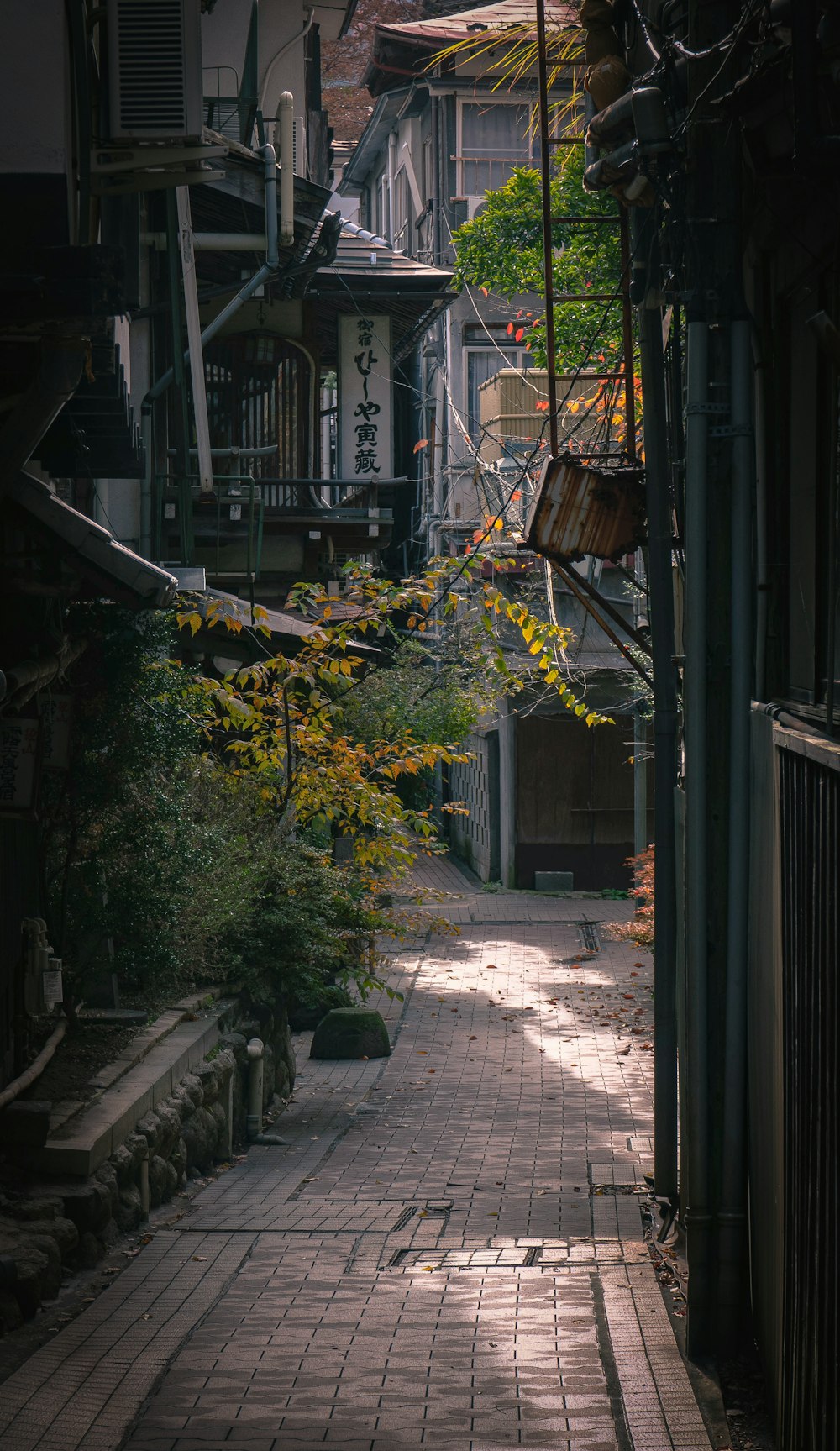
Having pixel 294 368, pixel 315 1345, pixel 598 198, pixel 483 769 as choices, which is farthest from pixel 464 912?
pixel 315 1345

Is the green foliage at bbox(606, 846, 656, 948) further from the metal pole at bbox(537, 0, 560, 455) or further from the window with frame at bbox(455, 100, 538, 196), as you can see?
the window with frame at bbox(455, 100, 538, 196)

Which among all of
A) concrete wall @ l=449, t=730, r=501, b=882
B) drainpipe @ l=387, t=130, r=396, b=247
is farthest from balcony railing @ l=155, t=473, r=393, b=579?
drainpipe @ l=387, t=130, r=396, b=247

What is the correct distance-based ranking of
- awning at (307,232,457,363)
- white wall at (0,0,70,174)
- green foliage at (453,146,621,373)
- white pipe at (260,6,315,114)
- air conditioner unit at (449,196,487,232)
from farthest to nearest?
air conditioner unit at (449,196,487,232)
awning at (307,232,457,363)
white pipe at (260,6,315,114)
green foliage at (453,146,621,373)
white wall at (0,0,70,174)

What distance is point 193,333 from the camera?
14180mm

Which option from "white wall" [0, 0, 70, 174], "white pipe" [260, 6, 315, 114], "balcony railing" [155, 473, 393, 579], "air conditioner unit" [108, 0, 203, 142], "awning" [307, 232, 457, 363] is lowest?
"balcony railing" [155, 473, 393, 579]

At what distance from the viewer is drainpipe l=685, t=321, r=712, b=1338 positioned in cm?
672

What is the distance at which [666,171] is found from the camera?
7.18 meters

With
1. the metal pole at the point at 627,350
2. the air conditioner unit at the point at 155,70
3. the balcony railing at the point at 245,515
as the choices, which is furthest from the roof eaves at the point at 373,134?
the metal pole at the point at 627,350

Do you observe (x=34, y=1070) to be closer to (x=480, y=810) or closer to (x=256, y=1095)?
(x=256, y=1095)

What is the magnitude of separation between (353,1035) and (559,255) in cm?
1028

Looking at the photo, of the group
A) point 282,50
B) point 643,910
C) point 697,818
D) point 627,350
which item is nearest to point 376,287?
point 282,50

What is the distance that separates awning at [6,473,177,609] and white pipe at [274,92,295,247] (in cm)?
802

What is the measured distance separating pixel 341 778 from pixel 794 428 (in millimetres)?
8033

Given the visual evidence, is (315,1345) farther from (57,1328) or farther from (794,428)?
(794,428)
